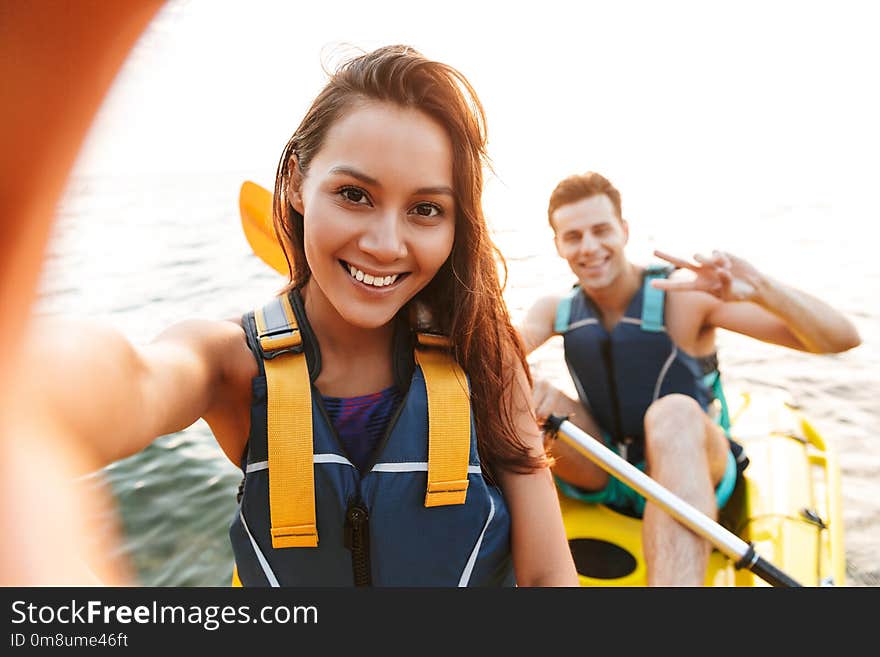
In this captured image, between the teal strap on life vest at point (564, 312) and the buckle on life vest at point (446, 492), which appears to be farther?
the teal strap on life vest at point (564, 312)

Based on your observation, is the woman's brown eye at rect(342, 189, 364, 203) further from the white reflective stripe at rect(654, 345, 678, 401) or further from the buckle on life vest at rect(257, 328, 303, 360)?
the white reflective stripe at rect(654, 345, 678, 401)

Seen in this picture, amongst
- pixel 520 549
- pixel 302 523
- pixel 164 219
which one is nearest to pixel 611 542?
pixel 520 549

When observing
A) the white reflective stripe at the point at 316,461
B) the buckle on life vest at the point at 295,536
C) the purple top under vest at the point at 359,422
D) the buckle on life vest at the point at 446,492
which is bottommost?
the buckle on life vest at the point at 295,536

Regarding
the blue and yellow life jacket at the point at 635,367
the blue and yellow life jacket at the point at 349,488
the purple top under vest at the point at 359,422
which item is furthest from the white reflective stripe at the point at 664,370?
the purple top under vest at the point at 359,422

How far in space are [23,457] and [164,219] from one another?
8730mm

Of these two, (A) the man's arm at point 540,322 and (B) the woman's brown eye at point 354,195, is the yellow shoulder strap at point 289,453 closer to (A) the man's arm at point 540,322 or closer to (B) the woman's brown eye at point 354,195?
(B) the woman's brown eye at point 354,195

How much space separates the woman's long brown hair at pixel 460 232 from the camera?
879mm

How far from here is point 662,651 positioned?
0.90 metres

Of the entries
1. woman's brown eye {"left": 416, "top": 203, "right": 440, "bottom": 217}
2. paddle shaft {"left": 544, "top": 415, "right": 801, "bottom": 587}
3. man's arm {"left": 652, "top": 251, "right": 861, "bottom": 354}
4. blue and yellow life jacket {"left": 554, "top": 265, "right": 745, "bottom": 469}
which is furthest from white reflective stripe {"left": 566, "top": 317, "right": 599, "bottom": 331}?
woman's brown eye {"left": 416, "top": 203, "right": 440, "bottom": 217}

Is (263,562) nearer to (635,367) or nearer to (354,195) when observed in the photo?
(354,195)

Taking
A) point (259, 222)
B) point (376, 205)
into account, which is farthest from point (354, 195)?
point (259, 222)

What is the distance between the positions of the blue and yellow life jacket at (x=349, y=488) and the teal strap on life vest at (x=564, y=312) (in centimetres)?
121

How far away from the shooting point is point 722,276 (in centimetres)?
181

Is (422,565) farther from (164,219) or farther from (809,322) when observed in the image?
(164,219)
